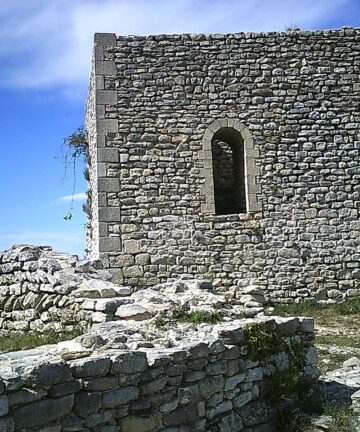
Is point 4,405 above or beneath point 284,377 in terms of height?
above

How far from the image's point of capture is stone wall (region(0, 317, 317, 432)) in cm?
342

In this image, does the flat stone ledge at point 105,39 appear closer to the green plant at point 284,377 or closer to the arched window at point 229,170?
the arched window at point 229,170

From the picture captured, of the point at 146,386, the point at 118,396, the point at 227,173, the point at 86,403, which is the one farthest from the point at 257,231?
the point at 86,403

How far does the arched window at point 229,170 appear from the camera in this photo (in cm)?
1124

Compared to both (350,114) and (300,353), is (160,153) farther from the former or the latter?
(300,353)

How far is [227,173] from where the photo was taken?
1227 cm

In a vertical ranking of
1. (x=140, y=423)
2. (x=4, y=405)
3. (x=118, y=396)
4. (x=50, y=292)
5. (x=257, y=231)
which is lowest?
(x=140, y=423)

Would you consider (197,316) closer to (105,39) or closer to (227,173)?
(227,173)

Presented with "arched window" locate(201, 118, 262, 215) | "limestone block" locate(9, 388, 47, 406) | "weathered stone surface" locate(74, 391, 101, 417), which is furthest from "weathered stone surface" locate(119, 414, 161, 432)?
"arched window" locate(201, 118, 262, 215)

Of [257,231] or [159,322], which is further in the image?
[257,231]

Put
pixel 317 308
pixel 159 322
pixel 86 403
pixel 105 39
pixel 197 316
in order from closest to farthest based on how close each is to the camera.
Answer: pixel 86 403 → pixel 159 322 → pixel 197 316 → pixel 317 308 → pixel 105 39

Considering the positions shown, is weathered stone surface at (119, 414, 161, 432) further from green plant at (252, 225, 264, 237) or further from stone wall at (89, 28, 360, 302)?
green plant at (252, 225, 264, 237)

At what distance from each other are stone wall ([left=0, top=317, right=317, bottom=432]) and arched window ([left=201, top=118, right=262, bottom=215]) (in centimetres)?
A: 575

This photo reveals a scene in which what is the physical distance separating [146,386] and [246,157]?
7887 mm
